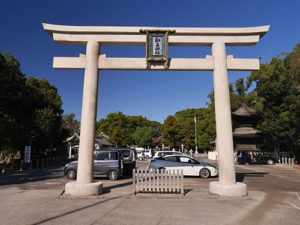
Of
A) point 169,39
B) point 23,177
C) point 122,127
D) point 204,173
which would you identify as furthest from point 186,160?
point 122,127

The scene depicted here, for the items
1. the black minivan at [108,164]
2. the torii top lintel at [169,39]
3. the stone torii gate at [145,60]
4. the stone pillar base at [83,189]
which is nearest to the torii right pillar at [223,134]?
the stone torii gate at [145,60]

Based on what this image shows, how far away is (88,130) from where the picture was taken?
7.79m

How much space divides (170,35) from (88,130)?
18.1 feet

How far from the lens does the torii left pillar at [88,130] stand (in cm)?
746

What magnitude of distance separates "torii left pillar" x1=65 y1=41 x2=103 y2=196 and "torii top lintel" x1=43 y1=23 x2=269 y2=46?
0.49 meters

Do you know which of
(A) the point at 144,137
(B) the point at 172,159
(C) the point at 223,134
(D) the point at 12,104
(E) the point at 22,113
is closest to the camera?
(C) the point at 223,134

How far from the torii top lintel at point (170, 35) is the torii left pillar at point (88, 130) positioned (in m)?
0.49

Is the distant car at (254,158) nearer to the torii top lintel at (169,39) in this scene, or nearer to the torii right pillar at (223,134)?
the torii right pillar at (223,134)

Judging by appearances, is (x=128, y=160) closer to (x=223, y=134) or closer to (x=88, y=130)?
(x=88, y=130)

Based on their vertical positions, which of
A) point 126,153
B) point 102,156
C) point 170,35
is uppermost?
point 170,35

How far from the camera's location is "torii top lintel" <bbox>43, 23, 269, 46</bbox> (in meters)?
8.40

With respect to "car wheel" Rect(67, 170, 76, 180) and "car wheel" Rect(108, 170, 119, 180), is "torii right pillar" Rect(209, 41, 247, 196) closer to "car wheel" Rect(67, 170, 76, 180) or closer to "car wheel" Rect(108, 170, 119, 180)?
"car wheel" Rect(108, 170, 119, 180)

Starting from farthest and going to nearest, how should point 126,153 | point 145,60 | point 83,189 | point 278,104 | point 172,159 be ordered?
point 278,104
point 126,153
point 172,159
point 145,60
point 83,189

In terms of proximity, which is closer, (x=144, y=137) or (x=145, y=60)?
(x=145, y=60)
